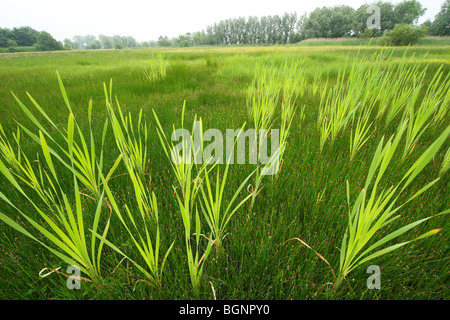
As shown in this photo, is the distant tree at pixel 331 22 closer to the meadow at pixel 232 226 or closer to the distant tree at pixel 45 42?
the meadow at pixel 232 226

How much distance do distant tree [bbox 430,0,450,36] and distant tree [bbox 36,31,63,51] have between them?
2485 inches

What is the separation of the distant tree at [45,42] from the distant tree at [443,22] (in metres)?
63.1

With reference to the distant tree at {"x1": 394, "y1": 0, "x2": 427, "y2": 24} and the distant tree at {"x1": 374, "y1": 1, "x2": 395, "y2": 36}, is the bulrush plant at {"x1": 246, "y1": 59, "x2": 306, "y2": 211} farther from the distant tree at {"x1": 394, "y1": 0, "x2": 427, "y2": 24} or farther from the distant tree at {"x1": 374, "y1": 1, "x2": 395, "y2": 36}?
the distant tree at {"x1": 394, "y1": 0, "x2": 427, "y2": 24}

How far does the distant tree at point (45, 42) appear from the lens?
112 feet

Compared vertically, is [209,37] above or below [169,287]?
above

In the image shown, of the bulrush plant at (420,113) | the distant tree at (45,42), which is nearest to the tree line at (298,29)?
the distant tree at (45,42)

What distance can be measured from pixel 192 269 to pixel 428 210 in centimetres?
114

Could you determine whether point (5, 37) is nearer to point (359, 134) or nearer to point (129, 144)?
point (129, 144)

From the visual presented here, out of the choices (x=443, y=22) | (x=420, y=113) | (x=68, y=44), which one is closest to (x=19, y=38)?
(x=68, y=44)

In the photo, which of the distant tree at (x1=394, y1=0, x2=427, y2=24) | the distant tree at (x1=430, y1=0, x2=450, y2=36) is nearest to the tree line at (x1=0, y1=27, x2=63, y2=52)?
the distant tree at (x1=394, y1=0, x2=427, y2=24)

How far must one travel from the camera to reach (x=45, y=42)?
1351 inches

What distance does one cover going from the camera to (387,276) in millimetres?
705
